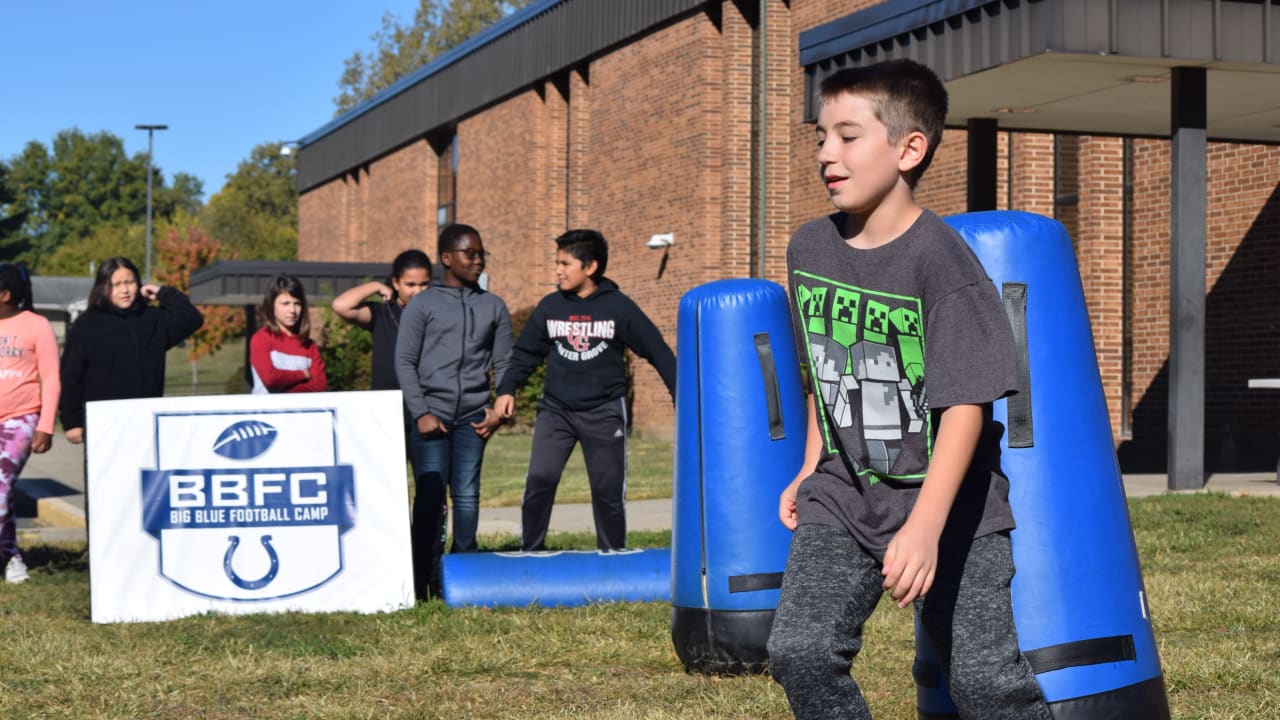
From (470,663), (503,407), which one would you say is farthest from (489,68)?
(470,663)

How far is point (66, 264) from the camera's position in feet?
362

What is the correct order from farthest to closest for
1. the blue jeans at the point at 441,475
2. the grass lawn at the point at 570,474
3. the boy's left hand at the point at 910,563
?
the grass lawn at the point at 570,474, the blue jeans at the point at 441,475, the boy's left hand at the point at 910,563

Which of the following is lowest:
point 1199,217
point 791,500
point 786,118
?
point 791,500

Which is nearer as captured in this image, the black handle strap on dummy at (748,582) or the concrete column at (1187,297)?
the black handle strap on dummy at (748,582)

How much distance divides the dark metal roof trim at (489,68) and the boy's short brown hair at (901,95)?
21.5 meters

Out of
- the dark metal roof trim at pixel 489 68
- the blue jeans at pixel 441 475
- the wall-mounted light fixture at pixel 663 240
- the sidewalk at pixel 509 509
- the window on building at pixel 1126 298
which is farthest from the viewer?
the dark metal roof trim at pixel 489 68

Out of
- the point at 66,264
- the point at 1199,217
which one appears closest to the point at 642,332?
the point at 1199,217

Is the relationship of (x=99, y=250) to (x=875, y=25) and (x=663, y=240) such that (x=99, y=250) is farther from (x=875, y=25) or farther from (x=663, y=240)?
(x=875, y=25)

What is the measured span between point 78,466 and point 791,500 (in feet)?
60.5

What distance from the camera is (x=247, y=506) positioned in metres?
7.65

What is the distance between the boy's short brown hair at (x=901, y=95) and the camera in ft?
10.7

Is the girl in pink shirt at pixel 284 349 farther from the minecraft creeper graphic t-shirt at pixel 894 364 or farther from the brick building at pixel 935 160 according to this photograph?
the brick building at pixel 935 160

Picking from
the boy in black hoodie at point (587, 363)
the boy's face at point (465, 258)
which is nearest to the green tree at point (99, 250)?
the boy's face at point (465, 258)

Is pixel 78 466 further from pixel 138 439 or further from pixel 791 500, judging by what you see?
pixel 791 500
